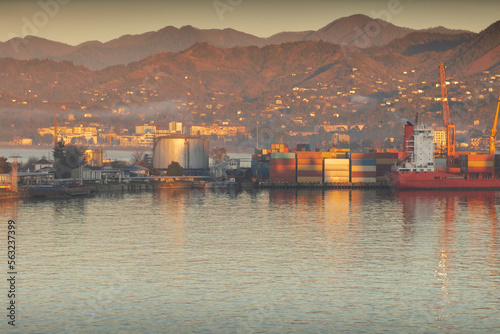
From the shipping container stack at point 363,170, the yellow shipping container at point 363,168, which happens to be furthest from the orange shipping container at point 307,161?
the shipping container stack at point 363,170

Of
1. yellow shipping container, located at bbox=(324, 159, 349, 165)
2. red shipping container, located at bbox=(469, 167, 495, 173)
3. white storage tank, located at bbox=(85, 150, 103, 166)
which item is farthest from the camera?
white storage tank, located at bbox=(85, 150, 103, 166)

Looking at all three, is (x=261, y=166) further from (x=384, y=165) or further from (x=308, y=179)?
(x=384, y=165)

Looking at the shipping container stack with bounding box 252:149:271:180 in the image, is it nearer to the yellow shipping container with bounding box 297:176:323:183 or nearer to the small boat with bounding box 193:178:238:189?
the small boat with bounding box 193:178:238:189

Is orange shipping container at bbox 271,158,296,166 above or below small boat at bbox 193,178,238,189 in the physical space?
above

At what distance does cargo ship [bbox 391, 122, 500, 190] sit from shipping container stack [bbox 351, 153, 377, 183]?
4237 millimetres

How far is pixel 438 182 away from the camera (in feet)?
374

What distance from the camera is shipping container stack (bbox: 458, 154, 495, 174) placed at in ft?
384

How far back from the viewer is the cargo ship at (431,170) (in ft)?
372

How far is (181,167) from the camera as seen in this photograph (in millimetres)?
141750

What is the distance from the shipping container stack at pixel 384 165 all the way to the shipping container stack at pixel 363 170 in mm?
855

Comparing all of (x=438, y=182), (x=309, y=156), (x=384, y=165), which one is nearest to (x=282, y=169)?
(x=309, y=156)

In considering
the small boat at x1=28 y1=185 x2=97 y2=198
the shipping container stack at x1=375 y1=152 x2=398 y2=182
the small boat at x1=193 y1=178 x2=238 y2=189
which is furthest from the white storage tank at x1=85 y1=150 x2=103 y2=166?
the shipping container stack at x1=375 y1=152 x2=398 y2=182

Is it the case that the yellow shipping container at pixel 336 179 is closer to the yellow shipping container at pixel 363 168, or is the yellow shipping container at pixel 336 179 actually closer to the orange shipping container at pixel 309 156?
the yellow shipping container at pixel 363 168

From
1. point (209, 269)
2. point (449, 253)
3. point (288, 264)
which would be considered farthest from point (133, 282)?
point (449, 253)
